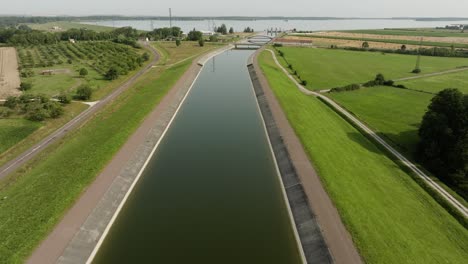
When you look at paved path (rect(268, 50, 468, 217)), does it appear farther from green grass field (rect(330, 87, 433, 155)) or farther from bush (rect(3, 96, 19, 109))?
bush (rect(3, 96, 19, 109))

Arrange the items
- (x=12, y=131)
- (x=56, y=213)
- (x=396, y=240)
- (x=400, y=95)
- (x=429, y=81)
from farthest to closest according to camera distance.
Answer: (x=429, y=81) → (x=400, y=95) → (x=12, y=131) → (x=56, y=213) → (x=396, y=240)

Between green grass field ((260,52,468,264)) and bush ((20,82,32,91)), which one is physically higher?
Result: bush ((20,82,32,91))

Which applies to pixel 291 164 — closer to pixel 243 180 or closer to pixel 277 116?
pixel 243 180

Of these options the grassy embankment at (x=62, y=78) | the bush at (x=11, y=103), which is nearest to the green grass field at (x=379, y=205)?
the grassy embankment at (x=62, y=78)

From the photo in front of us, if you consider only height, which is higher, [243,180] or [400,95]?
[400,95]

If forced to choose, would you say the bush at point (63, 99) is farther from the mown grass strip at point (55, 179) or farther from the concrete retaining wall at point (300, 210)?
the concrete retaining wall at point (300, 210)

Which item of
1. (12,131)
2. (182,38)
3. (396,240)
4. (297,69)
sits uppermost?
(182,38)

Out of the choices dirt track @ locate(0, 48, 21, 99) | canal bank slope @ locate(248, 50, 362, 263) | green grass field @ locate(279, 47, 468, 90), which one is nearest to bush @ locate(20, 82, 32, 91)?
dirt track @ locate(0, 48, 21, 99)

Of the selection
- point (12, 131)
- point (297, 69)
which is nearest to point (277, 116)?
point (12, 131)
